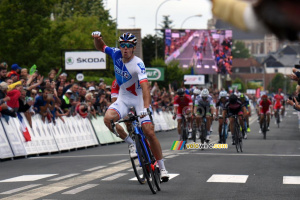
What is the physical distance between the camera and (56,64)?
48719mm

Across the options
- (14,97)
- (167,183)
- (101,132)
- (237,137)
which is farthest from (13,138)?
(101,132)

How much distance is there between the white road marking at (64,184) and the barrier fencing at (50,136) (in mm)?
4446

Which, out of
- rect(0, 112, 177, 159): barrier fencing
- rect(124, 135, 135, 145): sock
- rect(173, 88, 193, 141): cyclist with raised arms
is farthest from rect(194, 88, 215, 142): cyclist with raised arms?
rect(124, 135, 135, 145): sock

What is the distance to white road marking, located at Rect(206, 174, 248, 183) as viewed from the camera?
35.2 ft

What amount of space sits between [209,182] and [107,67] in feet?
94.8

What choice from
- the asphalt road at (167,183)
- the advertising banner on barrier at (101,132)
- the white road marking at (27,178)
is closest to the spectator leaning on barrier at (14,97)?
the asphalt road at (167,183)

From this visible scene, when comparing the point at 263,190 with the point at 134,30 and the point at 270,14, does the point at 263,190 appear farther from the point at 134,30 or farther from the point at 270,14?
the point at 134,30

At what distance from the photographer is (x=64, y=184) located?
10.2 m

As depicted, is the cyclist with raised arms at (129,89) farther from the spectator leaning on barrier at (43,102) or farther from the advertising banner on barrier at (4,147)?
the spectator leaning on barrier at (43,102)

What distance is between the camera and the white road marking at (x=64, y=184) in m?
8.74

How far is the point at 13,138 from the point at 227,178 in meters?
7.60

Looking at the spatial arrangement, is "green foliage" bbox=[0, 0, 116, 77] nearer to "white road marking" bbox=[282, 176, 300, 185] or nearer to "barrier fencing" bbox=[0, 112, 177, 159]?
"barrier fencing" bbox=[0, 112, 177, 159]

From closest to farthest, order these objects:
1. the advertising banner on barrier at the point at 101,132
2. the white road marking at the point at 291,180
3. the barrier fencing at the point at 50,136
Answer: the white road marking at the point at 291,180 → the barrier fencing at the point at 50,136 → the advertising banner on barrier at the point at 101,132

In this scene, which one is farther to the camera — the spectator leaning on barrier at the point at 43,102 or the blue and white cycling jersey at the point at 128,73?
the spectator leaning on barrier at the point at 43,102
